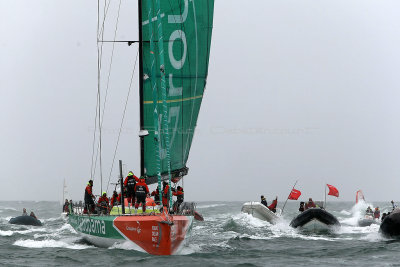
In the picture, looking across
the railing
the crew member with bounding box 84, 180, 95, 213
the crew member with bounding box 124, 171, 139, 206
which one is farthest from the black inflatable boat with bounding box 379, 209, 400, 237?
the crew member with bounding box 84, 180, 95, 213

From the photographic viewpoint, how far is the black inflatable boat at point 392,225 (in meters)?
22.8

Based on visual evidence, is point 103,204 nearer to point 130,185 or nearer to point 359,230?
point 130,185

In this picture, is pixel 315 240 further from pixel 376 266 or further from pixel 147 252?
pixel 147 252

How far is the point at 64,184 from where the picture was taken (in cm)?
5128

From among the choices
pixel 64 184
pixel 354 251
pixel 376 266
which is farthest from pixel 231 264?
pixel 64 184

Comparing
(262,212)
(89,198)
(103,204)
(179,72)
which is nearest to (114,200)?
(103,204)

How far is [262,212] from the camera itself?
104 feet

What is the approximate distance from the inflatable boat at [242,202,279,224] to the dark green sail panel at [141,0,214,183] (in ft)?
28.8

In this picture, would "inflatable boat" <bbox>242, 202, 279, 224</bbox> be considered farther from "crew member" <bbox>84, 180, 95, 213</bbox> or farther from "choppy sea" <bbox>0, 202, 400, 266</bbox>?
"crew member" <bbox>84, 180, 95, 213</bbox>

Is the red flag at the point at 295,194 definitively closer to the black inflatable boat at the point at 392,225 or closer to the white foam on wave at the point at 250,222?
the white foam on wave at the point at 250,222

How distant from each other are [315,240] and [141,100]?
8.05 metres

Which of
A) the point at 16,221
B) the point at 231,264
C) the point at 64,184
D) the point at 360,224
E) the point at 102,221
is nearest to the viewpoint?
the point at 231,264

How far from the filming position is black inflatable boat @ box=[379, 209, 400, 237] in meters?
22.8

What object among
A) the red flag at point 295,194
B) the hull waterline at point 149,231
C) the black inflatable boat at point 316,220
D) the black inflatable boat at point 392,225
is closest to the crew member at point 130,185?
the hull waterline at point 149,231
